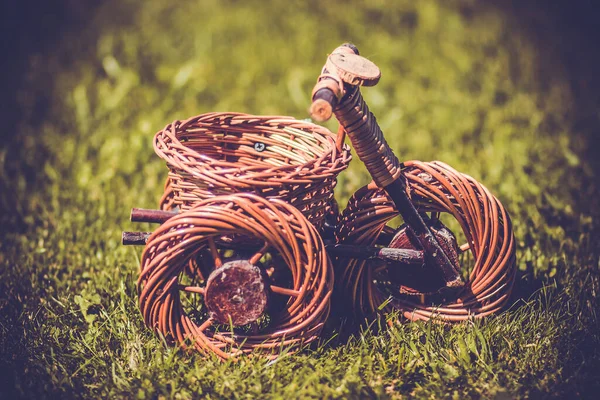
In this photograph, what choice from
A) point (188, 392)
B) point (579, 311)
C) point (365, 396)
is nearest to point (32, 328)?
point (188, 392)

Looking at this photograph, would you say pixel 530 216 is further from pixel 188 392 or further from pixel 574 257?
pixel 188 392

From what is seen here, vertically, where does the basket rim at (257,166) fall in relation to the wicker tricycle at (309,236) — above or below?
above

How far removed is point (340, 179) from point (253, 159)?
103 centimetres

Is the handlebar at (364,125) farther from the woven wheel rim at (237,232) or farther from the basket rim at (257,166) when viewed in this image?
the woven wheel rim at (237,232)

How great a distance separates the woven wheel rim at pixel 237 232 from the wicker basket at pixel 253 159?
0.22ft

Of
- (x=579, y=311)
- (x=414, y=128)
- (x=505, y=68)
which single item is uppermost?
(x=505, y=68)

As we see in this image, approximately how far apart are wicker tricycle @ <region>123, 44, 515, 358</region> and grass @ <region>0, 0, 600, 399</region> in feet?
0.38

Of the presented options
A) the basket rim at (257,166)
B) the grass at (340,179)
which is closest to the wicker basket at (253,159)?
the basket rim at (257,166)

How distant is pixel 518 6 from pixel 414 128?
2.39 metres

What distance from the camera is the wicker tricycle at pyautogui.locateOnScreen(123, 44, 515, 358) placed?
206 centimetres

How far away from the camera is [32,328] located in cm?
240

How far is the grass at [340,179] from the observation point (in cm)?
220

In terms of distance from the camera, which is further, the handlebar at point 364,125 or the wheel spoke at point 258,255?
the wheel spoke at point 258,255

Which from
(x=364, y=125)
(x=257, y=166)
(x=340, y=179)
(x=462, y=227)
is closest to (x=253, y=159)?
(x=257, y=166)
